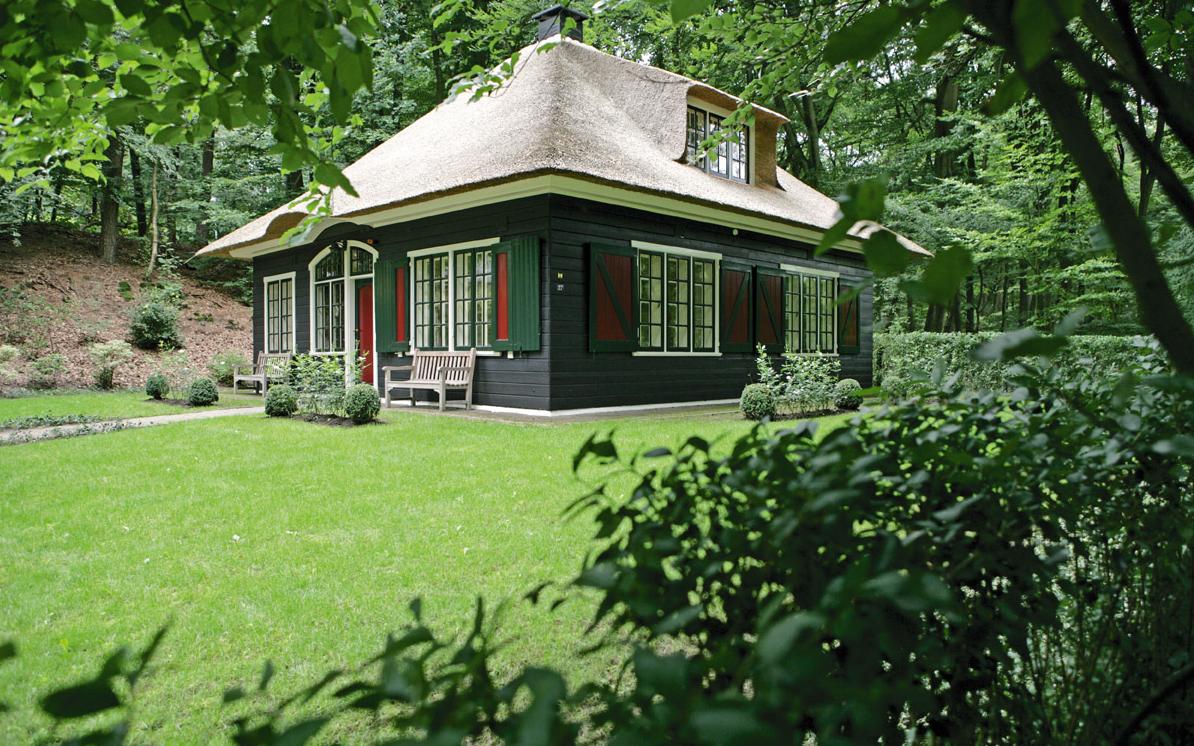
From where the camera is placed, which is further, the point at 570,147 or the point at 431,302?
the point at 431,302

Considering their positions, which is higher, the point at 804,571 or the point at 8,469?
the point at 804,571

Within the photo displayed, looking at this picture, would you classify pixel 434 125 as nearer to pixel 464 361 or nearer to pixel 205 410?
pixel 464 361

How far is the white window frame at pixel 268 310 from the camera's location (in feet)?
49.6

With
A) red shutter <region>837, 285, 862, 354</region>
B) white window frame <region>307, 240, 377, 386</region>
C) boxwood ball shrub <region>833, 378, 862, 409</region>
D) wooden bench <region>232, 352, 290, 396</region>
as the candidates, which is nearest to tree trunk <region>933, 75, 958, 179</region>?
red shutter <region>837, 285, 862, 354</region>

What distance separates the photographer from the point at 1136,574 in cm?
176

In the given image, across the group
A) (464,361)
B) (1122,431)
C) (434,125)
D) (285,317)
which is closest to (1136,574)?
(1122,431)

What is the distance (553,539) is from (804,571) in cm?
343

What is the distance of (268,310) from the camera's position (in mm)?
16062

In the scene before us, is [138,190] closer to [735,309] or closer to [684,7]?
[735,309]

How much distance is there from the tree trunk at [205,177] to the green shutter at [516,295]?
15.5 meters

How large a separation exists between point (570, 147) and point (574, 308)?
84.6 inches

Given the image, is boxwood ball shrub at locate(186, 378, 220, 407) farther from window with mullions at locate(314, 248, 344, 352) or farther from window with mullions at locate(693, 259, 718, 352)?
window with mullions at locate(693, 259, 718, 352)

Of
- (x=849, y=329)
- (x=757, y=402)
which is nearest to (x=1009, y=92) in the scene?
(x=757, y=402)

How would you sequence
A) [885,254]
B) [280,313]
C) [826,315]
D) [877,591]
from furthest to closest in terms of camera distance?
1. [280,313]
2. [826,315]
3. [885,254]
4. [877,591]
